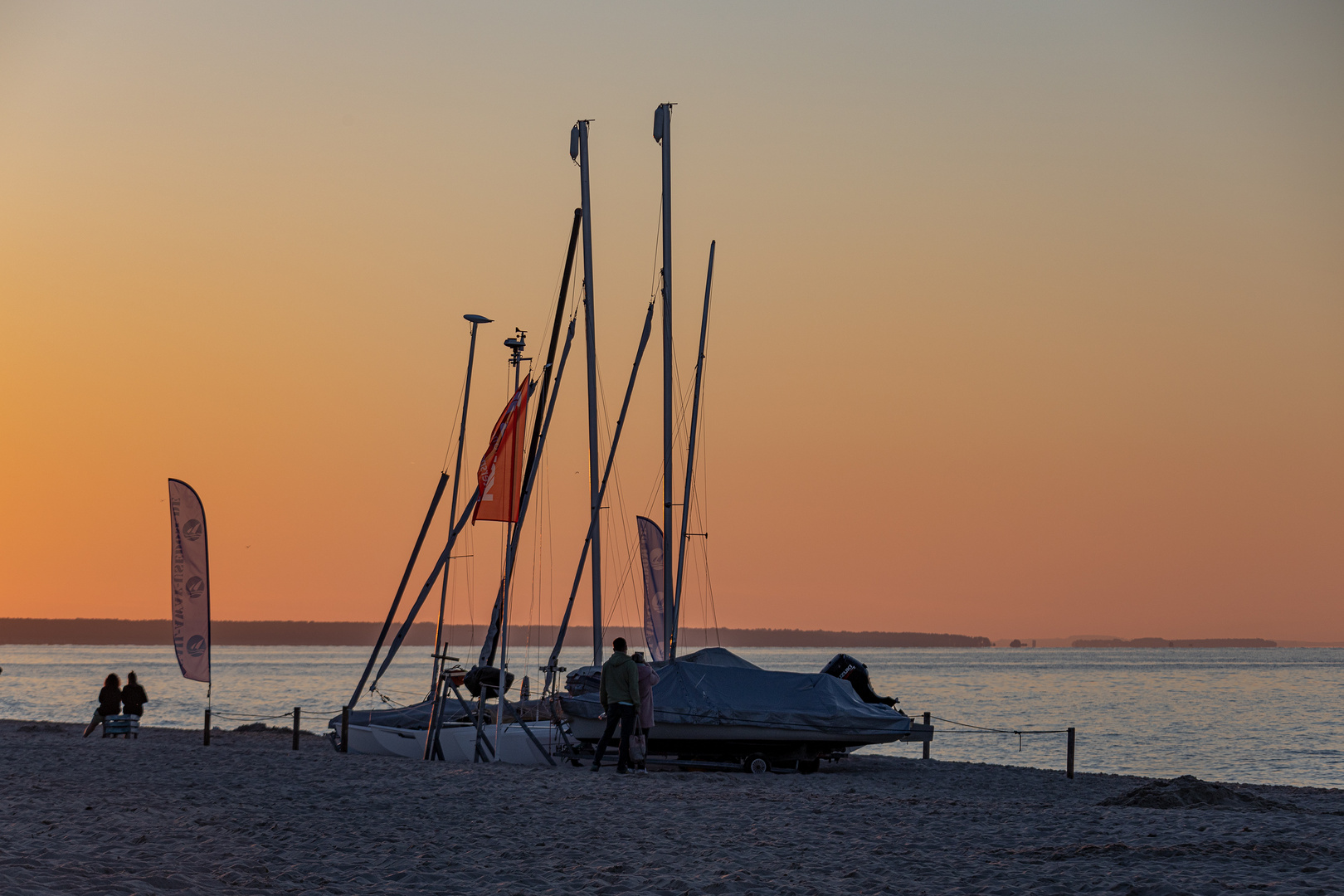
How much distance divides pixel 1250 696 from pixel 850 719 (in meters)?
76.3

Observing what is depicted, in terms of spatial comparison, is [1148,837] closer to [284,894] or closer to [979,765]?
[284,894]

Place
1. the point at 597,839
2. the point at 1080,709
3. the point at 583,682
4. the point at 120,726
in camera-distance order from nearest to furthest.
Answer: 1. the point at 597,839
2. the point at 583,682
3. the point at 120,726
4. the point at 1080,709

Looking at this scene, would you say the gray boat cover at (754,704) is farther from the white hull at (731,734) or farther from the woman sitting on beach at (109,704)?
the woman sitting on beach at (109,704)

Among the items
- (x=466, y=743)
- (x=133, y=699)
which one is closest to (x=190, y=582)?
(x=133, y=699)

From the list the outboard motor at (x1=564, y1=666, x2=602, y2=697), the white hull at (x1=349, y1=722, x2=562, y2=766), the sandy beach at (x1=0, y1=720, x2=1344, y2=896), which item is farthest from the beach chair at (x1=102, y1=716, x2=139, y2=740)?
the outboard motor at (x1=564, y1=666, x2=602, y2=697)

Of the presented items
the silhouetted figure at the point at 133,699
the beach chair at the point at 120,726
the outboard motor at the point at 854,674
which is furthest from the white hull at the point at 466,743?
the silhouetted figure at the point at 133,699

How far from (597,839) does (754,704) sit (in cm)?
1077

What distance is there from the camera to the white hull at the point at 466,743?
23625 millimetres

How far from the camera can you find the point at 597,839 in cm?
1298

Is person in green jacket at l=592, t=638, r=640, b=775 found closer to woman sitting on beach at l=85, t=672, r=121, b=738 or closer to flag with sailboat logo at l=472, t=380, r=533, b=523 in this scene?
flag with sailboat logo at l=472, t=380, r=533, b=523

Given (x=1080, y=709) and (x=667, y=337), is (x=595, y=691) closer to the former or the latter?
(x=667, y=337)

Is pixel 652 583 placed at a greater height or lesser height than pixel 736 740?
greater

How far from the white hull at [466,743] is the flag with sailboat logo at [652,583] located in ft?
37.9

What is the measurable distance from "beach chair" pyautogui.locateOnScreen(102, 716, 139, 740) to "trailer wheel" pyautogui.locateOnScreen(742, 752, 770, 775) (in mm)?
15872
